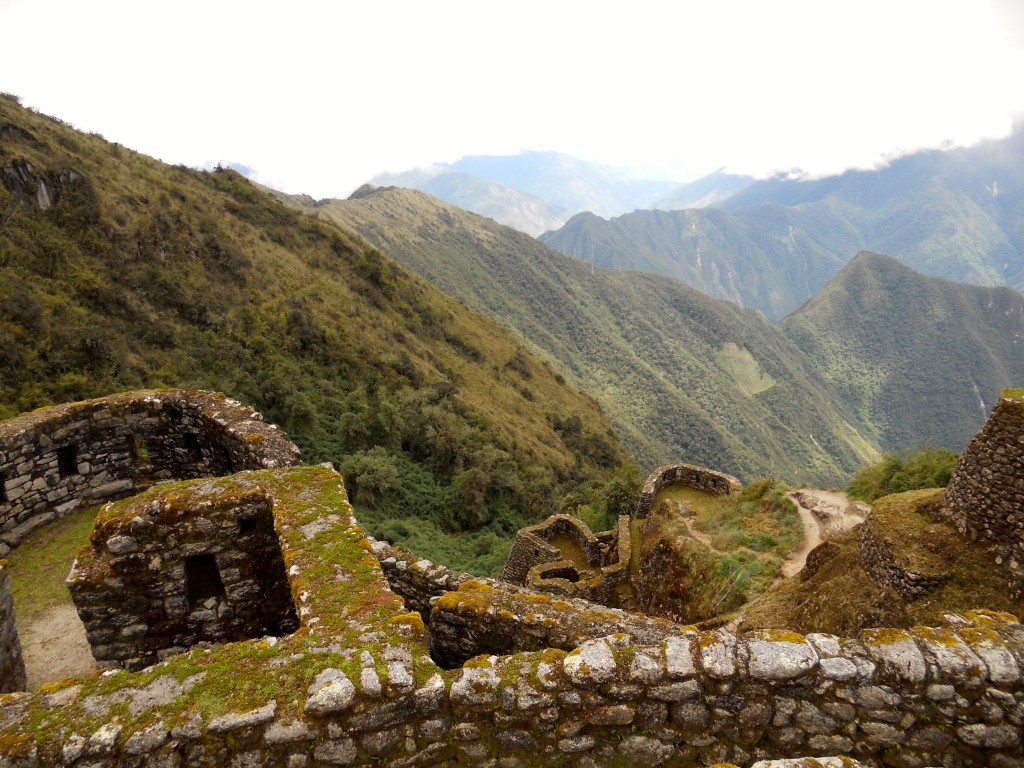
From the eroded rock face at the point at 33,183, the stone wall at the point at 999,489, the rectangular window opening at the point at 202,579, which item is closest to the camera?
the rectangular window opening at the point at 202,579

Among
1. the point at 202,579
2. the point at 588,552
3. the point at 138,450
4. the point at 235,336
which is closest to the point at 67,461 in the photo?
the point at 138,450

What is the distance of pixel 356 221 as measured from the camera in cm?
16262

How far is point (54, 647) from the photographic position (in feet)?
19.6

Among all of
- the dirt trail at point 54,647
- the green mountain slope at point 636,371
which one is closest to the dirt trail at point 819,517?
the dirt trail at point 54,647

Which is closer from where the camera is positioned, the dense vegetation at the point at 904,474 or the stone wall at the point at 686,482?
the dense vegetation at the point at 904,474

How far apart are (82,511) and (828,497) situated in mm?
19563

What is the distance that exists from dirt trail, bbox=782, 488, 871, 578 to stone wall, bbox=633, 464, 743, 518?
2.21m

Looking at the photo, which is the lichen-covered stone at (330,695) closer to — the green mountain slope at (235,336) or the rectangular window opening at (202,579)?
the rectangular window opening at (202,579)

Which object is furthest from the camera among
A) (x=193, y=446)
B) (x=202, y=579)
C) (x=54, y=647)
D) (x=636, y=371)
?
(x=636, y=371)

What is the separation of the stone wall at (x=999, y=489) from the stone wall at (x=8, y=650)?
12.4 meters

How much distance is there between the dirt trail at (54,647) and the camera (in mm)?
5688

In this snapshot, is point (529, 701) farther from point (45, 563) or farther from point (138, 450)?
point (138, 450)

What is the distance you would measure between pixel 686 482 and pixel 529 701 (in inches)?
675

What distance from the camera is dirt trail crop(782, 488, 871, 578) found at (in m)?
12.7
